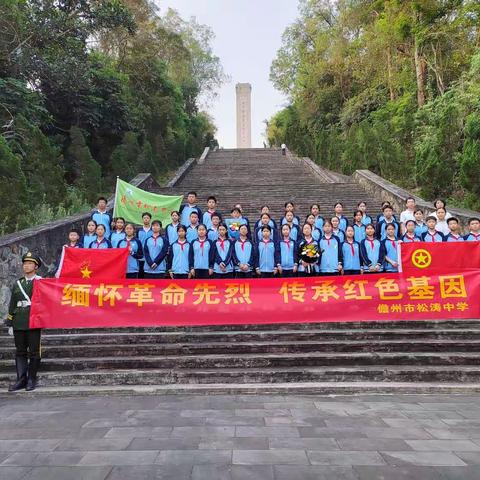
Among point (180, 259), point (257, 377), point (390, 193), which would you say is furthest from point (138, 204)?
point (390, 193)

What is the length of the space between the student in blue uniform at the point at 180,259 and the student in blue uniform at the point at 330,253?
7.16ft

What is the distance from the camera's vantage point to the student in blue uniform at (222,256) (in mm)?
7609

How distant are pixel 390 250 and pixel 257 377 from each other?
336 centimetres

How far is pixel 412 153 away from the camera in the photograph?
18906 mm

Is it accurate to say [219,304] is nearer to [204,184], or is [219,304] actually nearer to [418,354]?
[418,354]

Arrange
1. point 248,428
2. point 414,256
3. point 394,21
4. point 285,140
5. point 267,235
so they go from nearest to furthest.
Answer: point 248,428
point 414,256
point 267,235
point 394,21
point 285,140

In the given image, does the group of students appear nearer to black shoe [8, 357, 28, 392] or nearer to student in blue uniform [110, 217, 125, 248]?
student in blue uniform [110, 217, 125, 248]

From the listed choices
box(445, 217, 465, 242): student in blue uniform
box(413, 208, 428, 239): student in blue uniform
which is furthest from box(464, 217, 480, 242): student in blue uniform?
box(413, 208, 428, 239): student in blue uniform

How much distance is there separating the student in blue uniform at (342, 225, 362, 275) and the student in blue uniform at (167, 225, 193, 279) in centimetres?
253

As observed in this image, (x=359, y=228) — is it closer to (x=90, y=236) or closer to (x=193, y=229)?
(x=193, y=229)

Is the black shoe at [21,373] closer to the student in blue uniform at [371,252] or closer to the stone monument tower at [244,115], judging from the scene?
the student in blue uniform at [371,252]

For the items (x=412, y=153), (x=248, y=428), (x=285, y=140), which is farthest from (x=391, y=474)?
(x=285, y=140)

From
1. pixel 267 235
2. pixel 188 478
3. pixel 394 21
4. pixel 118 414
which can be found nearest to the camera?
pixel 188 478

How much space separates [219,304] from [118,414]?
2202 millimetres
